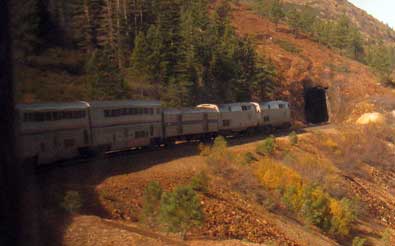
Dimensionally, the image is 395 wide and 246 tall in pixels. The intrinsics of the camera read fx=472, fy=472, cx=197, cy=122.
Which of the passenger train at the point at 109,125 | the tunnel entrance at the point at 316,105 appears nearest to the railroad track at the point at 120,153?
the passenger train at the point at 109,125

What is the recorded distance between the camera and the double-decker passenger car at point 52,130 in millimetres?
20594

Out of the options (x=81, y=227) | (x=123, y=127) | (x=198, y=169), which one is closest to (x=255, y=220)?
(x=198, y=169)

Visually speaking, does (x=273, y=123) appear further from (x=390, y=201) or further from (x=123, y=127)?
(x=123, y=127)

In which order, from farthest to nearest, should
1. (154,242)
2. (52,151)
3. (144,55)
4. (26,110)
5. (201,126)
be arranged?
(144,55), (201,126), (52,151), (26,110), (154,242)

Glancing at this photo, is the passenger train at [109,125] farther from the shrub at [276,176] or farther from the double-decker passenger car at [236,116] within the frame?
the shrub at [276,176]

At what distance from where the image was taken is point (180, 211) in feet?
56.2

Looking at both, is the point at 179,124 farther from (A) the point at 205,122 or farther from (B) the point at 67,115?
(B) the point at 67,115

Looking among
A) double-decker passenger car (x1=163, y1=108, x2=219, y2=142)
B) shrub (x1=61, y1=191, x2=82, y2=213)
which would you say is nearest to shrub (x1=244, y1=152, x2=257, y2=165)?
double-decker passenger car (x1=163, y1=108, x2=219, y2=142)

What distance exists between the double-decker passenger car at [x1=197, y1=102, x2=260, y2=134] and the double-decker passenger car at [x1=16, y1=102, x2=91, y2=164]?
16.3m

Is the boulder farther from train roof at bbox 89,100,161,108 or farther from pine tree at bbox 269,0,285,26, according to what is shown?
pine tree at bbox 269,0,285,26

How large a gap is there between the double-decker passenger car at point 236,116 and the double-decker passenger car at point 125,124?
8.52 meters

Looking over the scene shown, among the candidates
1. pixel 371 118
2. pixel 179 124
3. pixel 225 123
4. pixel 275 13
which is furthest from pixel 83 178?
pixel 275 13

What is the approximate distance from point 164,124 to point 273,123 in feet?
62.6

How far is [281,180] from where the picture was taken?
28719 mm
